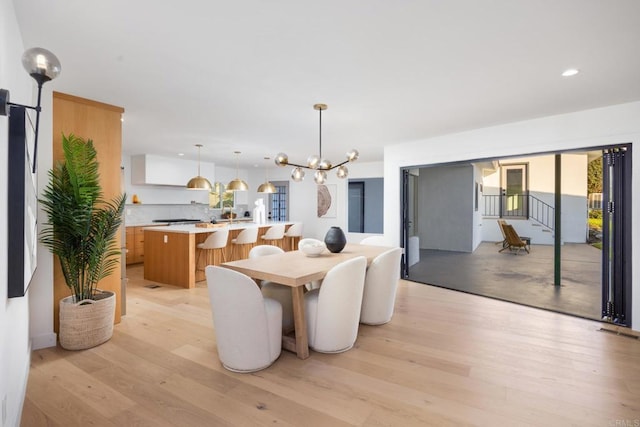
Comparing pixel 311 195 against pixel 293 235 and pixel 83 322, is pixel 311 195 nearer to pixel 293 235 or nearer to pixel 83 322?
pixel 293 235

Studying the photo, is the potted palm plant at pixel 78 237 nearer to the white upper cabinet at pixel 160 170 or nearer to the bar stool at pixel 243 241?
the bar stool at pixel 243 241

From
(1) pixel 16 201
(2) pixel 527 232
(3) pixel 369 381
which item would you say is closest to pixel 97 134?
(1) pixel 16 201

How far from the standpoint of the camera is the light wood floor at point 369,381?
6.57 feet

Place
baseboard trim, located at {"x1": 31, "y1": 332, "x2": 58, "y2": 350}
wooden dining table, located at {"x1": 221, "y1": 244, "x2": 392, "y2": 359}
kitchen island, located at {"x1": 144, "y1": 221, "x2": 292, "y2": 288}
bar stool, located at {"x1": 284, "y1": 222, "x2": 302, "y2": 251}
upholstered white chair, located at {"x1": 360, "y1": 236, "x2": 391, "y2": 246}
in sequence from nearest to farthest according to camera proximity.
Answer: wooden dining table, located at {"x1": 221, "y1": 244, "x2": 392, "y2": 359} → baseboard trim, located at {"x1": 31, "y1": 332, "x2": 58, "y2": 350} → upholstered white chair, located at {"x1": 360, "y1": 236, "x2": 391, "y2": 246} → kitchen island, located at {"x1": 144, "y1": 221, "x2": 292, "y2": 288} → bar stool, located at {"x1": 284, "y1": 222, "x2": 302, "y2": 251}

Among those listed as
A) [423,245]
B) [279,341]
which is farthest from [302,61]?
[423,245]

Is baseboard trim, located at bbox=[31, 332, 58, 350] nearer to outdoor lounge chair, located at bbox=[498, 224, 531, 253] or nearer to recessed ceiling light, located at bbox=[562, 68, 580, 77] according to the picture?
recessed ceiling light, located at bbox=[562, 68, 580, 77]

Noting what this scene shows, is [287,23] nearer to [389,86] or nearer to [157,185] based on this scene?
[389,86]

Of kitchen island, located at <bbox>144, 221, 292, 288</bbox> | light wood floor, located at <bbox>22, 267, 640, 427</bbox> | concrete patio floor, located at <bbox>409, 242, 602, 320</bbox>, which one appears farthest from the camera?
kitchen island, located at <bbox>144, 221, 292, 288</bbox>

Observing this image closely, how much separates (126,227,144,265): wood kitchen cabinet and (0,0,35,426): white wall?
15.3 ft

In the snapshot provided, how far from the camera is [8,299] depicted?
1.75 metres

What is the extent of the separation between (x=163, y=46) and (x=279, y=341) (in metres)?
2.40

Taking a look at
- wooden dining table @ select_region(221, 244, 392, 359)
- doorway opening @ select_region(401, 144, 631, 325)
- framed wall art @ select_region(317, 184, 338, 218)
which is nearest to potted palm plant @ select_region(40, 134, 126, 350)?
wooden dining table @ select_region(221, 244, 392, 359)

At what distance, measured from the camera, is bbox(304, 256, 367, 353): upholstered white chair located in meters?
2.78

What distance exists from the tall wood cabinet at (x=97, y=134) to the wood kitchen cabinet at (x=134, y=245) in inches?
132
